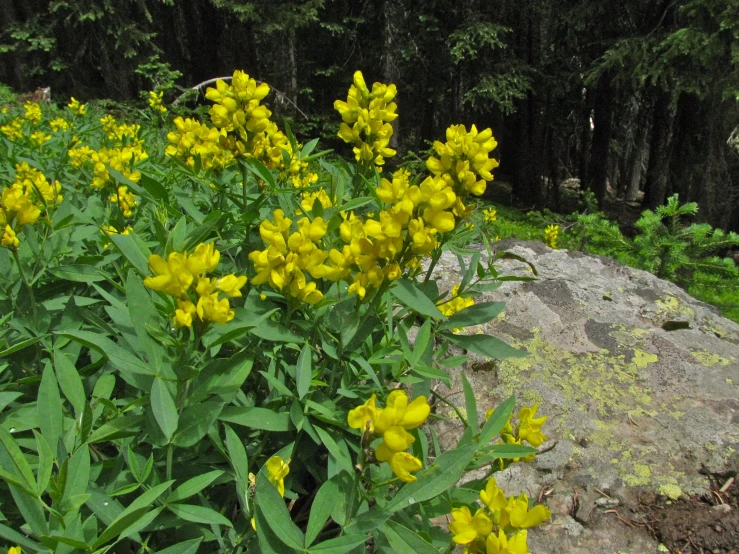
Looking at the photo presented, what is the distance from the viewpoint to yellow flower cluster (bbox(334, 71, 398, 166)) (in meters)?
1.58

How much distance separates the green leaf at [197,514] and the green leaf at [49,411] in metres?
0.24

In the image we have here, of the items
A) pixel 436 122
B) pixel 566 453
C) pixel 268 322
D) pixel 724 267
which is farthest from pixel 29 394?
pixel 436 122

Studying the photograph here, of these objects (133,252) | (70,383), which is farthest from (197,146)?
(70,383)

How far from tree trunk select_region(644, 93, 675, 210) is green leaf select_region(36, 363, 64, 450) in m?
11.9

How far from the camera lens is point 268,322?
1.14 m

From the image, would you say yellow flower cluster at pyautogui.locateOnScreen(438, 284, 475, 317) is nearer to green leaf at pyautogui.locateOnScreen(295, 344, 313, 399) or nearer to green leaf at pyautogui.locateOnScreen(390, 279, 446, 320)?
green leaf at pyautogui.locateOnScreen(390, 279, 446, 320)

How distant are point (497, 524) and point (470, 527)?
0.06 metres

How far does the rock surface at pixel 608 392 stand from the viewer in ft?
5.24

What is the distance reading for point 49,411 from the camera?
0.96 meters

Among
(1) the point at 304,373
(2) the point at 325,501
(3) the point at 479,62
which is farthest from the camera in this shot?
(3) the point at 479,62

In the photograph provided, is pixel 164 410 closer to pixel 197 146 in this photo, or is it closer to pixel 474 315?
pixel 474 315

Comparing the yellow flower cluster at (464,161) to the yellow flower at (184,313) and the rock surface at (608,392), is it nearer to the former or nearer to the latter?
the yellow flower at (184,313)

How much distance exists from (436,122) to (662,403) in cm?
1380

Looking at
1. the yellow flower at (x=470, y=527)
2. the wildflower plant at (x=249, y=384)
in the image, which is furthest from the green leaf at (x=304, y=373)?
the yellow flower at (x=470, y=527)
